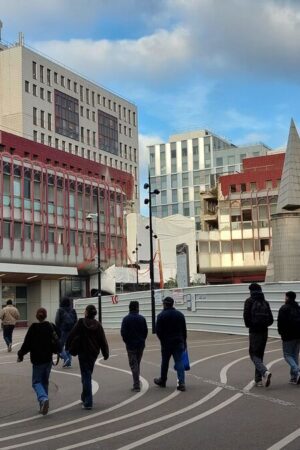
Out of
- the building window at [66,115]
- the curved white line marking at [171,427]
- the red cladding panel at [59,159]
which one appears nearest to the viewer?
the curved white line marking at [171,427]

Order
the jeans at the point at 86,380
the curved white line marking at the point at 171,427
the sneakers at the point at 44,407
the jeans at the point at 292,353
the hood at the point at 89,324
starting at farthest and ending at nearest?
the jeans at the point at 292,353 → the hood at the point at 89,324 → the jeans at the point at 86,380 → the sneakers at the point at 44,407 → the curved white line marking at the point at 171,427

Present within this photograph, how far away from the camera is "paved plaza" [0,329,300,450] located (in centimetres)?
700

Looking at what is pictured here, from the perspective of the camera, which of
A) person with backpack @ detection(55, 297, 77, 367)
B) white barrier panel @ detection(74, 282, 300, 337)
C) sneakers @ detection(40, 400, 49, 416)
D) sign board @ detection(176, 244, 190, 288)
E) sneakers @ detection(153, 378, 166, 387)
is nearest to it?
sneakers @ detection(40, 400, 49, 416)

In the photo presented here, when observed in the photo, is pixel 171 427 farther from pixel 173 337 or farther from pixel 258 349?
pixel 258 349

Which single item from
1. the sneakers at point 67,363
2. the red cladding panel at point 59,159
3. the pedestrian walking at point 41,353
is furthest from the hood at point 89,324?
the red cladding panel at point 59,159

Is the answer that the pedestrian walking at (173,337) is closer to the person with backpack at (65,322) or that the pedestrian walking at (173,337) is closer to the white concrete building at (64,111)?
the person with backpack at (65,322)

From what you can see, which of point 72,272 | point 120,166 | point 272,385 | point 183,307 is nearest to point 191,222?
point 120,166

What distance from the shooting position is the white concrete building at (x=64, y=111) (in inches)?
3369

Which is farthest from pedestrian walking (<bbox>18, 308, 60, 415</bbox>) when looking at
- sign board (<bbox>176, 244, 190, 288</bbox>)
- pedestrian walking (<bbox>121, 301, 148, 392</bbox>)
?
sign board (<bbox>176, 244, 190, 288</bbox>)

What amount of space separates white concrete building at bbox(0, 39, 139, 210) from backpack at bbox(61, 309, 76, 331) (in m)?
72.8

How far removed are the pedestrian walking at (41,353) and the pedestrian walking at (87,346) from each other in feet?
1.01

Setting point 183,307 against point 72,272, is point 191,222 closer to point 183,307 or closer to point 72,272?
point 72,272

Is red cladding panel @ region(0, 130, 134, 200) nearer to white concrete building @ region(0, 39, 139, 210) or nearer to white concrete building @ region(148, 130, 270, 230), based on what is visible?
white concrete building @ region(0, 39, 139, 210)

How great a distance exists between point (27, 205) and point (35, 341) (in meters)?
48.3
